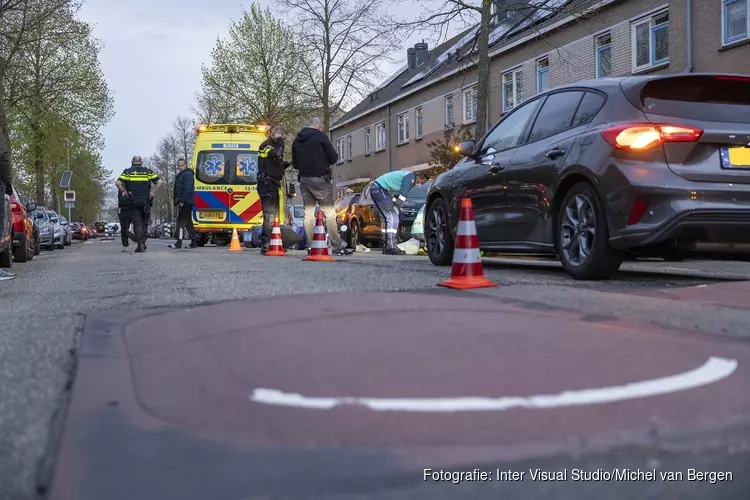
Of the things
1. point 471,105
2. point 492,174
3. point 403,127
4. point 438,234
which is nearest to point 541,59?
point 471,105

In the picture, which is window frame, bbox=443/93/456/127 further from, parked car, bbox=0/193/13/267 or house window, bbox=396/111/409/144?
parked car, bbox=0/193/13/267

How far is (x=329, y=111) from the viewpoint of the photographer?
34938 mm

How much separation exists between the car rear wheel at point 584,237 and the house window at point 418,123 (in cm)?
3119

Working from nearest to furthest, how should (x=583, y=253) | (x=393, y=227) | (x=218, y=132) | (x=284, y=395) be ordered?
1. (x=284, y=395)
2. (x=583, y=253)
3. (x=393, y=227)
4. (x=218, y=132)

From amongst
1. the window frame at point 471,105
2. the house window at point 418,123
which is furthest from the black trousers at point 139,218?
the house window at point 418,123

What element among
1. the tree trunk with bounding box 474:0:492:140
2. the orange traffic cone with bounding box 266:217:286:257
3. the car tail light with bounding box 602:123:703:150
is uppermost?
the tree trunk with bounding box 474:0:492:140

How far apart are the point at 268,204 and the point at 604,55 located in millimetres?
14427

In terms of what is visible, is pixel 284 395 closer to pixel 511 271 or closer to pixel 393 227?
pixel 511 271

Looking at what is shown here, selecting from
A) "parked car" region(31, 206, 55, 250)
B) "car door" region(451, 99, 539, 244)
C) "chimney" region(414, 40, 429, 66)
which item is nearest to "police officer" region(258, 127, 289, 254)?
"car door" region(451, 99, 539, 244)

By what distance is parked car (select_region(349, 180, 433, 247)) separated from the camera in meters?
14.3

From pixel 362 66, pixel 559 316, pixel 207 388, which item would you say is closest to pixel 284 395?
pixel 207 388

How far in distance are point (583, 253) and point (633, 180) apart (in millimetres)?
851

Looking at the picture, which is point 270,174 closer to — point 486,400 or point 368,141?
point 486,400

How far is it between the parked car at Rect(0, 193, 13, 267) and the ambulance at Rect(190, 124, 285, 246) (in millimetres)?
9436
